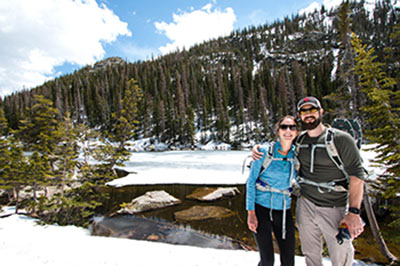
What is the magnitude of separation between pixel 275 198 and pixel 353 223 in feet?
2.87

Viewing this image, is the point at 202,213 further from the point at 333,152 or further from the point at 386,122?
the point at 333,152

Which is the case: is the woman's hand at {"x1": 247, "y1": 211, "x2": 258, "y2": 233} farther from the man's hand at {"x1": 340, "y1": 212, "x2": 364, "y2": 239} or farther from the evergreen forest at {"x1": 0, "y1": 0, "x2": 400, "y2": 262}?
the evergreen forest at {"x1": 0, "y1": 0, "x2": 400, "y2": 262}

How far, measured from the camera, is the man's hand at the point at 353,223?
7.06 feet

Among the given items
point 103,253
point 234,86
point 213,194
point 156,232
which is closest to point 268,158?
point 103,253

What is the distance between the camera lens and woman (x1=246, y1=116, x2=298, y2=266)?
2.59 m

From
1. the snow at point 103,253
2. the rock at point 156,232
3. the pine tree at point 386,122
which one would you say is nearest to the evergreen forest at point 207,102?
the pine tree at point 386,122

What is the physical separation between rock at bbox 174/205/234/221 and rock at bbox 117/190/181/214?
1663 millimetres

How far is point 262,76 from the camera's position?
7256 cm

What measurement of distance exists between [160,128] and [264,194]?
5598cm

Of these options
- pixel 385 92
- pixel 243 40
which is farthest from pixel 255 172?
pixel 243 40

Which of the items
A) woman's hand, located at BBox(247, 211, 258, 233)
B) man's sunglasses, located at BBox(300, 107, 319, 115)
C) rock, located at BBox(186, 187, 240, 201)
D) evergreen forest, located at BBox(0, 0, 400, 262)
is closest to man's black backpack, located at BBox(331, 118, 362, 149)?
man's sunglasses, located at BBox(300, 107, 319, 115)

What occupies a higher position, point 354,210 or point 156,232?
point 354,210

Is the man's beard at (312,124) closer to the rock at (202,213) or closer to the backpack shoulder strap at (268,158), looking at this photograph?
the backpack shoulder strap at (268,158)

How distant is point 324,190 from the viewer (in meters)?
2.42
